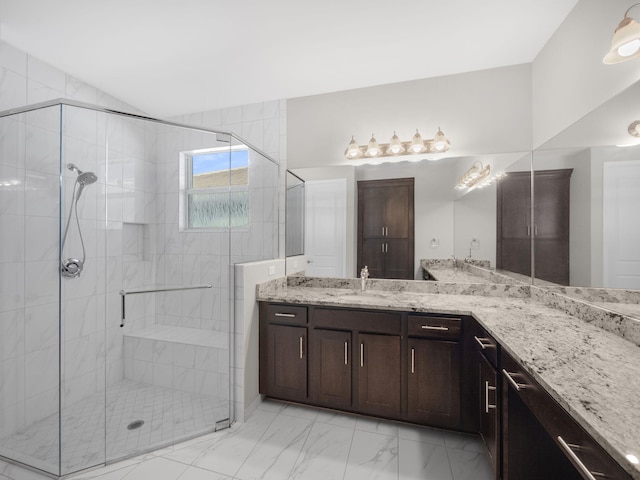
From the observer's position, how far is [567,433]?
818mm

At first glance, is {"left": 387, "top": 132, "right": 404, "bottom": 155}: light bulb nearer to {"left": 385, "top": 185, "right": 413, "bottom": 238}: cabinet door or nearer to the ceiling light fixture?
{"left": 385, "top": 185, "right": 413, "bottom": 238}: cabinet door

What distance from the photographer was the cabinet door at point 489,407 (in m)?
1.38

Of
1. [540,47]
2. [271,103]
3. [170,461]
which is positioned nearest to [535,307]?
[540,47]

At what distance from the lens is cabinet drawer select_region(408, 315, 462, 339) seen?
1.82 metres

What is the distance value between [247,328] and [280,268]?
64cm

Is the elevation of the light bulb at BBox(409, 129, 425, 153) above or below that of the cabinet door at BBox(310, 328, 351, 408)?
above

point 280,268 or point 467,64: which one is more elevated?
point 467,64

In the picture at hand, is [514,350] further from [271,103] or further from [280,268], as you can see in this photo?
[271,103]

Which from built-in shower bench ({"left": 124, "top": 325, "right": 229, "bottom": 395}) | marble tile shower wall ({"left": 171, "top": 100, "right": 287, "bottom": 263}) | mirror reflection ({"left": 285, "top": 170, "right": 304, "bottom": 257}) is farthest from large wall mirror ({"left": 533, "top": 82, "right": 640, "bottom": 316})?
built-in shower bench ({"left": 124, "top": 325, "right": 229, "bottom": 395})

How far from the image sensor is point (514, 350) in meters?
1.14

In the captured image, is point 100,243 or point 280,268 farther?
point 280,268

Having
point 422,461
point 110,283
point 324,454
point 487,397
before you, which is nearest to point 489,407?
point 487,397

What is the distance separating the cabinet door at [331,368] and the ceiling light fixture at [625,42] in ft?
6.51

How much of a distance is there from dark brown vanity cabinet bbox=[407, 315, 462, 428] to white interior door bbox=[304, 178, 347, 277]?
2.91 ft
